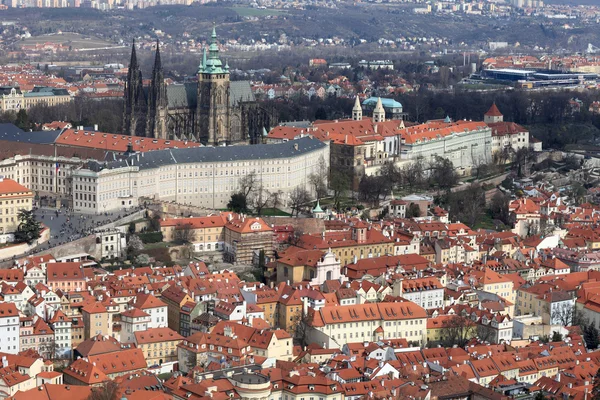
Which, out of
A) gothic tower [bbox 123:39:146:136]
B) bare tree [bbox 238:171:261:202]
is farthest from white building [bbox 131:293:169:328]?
gothic tower [bbox 123:39:146:136]

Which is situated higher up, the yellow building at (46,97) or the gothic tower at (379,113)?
the gothic tower at (379,113)

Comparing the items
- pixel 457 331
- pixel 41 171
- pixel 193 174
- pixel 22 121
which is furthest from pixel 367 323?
pixel 22 121

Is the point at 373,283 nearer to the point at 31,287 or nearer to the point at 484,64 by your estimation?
the point at 31,287

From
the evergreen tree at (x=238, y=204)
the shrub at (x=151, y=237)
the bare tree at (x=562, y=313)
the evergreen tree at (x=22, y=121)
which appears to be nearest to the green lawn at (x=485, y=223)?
the evergreen tree at (x=238, y=204)

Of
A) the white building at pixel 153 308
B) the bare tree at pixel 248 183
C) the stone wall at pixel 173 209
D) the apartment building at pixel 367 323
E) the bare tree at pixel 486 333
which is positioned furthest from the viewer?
the bare tree at pixel 248 183

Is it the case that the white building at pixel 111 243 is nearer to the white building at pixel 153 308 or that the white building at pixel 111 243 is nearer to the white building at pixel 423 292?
the white building at pixel 153 308

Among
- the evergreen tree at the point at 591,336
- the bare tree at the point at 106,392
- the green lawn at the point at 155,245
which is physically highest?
the bare tree at the point at 106,392
